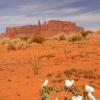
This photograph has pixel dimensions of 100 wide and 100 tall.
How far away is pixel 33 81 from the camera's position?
33.6 ft

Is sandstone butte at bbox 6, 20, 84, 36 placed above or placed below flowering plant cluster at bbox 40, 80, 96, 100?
below

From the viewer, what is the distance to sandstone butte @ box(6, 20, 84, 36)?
275 feet

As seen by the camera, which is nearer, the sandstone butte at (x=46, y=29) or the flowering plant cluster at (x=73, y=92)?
the flowering plant cluster at (x=73, y=92)

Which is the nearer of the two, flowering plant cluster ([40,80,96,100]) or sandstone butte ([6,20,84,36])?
flowering plant cluster ([40,80,96,100])

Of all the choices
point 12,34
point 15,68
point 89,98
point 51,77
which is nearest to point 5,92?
point 51,77

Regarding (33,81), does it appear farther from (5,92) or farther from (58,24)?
(58,24)

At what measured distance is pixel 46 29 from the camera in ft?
275

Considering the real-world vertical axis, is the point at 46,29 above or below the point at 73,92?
below

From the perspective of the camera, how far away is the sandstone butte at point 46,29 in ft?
275

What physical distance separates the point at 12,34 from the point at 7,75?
7496cm

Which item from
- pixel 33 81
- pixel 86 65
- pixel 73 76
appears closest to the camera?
pixel 33 81

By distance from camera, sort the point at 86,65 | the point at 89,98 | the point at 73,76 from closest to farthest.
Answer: the point at 89,98
the point at 73,76
the point at 86,65

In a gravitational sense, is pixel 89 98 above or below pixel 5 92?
above

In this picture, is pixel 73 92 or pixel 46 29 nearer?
pixel 73 92
